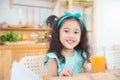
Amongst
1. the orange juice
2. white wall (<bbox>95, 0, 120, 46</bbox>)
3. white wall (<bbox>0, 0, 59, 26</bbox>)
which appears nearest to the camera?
the orange juice

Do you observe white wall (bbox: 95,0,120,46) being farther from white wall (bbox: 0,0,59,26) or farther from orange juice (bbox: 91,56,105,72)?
orange juice (bbox: 91,56,105,72)

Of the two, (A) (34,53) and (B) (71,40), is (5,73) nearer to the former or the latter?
(A) (34,53)

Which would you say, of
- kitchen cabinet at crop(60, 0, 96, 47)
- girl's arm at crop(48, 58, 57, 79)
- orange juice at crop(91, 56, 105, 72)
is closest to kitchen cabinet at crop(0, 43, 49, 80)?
kitchen cabinet at crop(60, 0, 96, 47)

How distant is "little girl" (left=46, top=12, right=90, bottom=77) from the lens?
113 centimetres

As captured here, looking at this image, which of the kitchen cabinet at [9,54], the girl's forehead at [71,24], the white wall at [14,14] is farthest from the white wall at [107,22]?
the girl's forehead at [71,24]

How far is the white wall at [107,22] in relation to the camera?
3328 millimetres

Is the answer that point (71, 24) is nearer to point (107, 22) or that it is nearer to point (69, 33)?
point (69, 33)

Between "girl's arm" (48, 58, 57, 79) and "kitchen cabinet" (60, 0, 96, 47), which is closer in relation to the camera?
"girl's arm" (48, 58, 57, 79)

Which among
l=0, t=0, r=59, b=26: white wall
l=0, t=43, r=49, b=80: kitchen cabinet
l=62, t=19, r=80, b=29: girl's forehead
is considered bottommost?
l=0, t=43, r=49, b=80: kitchen cabinet

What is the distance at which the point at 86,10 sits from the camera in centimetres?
319

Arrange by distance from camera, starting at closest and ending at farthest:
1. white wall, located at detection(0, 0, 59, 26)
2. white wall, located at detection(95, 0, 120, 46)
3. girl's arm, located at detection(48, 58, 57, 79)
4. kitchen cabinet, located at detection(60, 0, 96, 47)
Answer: girl's arm, located at detection(48, 58, 57, 79) → white wall, located at detection(0, 0, 59, 26) → kitchen cabinet, located at detection(60, 0, 96, 47) → white wall, located at detection(95, 0, 120, 46)

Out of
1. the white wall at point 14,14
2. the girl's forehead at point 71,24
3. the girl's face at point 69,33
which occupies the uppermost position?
the white wall at point 14,14

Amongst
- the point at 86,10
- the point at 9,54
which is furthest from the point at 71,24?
the point at 86,10

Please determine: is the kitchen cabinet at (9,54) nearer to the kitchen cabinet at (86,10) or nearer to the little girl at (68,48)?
the kitchen cabinet at (86,10)
